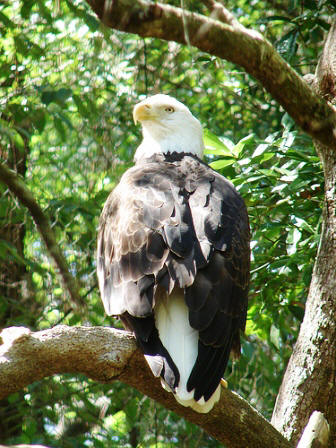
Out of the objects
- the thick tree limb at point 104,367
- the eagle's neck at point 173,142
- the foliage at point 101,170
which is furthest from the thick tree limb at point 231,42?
the eagle's neck at point 173,142

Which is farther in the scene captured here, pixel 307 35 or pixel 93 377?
pixel 307 35

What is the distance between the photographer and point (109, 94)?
6195 mm

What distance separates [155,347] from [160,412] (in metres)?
2.93

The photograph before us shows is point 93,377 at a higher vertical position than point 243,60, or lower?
lower

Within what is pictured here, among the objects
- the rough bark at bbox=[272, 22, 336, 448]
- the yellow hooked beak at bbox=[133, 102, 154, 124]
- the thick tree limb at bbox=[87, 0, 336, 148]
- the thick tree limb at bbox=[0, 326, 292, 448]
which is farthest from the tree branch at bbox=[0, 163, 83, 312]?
the yellow hooked beak at bbox=[133, 102, 154, 124]

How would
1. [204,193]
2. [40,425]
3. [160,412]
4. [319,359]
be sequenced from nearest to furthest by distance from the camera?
[319,359]
[204,193]
[40,425]
[160,412]

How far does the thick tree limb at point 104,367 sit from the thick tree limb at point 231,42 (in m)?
1.26

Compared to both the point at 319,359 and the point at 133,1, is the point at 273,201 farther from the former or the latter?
the point at 133,1

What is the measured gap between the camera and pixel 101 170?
5.70m

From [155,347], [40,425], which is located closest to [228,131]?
[40,425]

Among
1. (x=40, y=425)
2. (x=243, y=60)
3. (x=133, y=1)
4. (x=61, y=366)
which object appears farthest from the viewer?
(x=40, y=425)

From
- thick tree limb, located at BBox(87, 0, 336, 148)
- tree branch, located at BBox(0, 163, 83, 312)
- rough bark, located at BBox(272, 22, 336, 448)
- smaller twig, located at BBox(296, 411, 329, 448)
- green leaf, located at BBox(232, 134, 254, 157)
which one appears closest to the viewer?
thick tree limb, located at BBox(87, 0, 336, 148)

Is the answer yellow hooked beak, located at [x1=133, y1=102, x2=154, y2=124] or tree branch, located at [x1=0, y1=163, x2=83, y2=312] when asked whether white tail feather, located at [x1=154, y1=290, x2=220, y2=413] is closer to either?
tree branch, located at [x1=0, y1=163, x2=83, y2=312]

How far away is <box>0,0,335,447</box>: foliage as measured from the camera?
4.38m
